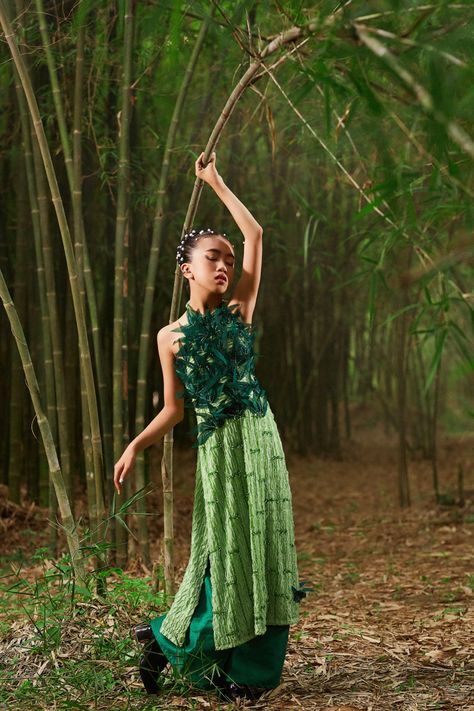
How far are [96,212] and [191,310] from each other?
2.49m

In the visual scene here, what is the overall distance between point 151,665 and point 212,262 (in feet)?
2.94

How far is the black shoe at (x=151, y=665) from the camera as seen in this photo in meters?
2.07

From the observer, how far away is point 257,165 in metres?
5.91

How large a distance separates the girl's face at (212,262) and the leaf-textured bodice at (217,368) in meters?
0.06

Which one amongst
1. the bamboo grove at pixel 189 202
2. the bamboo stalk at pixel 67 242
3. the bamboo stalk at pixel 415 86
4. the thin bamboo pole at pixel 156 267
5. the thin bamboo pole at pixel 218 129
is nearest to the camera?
the bamboo stalk at pixel 415 86

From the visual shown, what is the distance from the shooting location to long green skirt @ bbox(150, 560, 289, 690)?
203cm

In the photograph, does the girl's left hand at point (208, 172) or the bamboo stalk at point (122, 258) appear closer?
the girl's left hand at point (208, 172)

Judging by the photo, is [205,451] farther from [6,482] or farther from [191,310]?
[6,482]

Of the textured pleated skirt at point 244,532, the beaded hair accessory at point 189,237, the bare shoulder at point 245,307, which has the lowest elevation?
the textured pleated skirt at point 244,532

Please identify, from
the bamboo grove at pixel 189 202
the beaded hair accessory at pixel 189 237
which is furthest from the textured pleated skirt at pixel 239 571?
the beaded hair accessory at pixel 189 237

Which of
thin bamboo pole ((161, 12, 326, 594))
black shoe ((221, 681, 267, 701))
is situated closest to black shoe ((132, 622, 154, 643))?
black shoe ((221, 681, 267, 701))

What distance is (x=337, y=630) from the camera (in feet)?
8.90

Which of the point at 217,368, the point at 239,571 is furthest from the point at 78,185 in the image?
the point at 239,571

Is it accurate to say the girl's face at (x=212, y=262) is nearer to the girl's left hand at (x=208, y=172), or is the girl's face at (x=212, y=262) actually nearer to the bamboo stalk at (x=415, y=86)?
the girl's left hand at (x=208, y=172)
